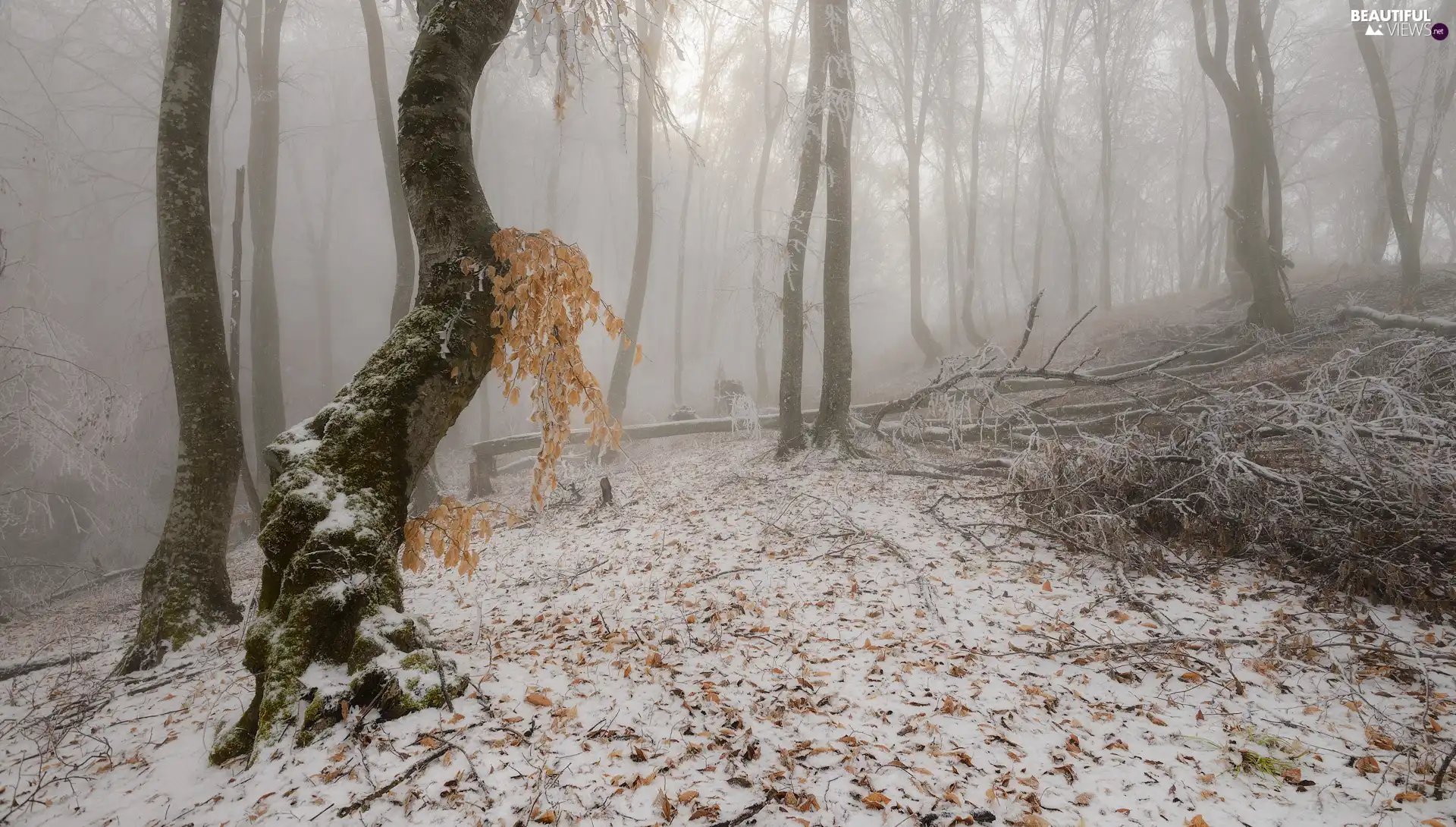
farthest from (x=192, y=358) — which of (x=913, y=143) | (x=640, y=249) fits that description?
(x=913, y=143)

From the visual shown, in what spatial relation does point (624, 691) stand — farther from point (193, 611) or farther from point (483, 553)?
point (483, 553)

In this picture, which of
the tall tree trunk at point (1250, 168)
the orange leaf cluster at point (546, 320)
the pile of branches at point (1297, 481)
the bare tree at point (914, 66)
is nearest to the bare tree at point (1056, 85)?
the bare tree at point (914, 66)

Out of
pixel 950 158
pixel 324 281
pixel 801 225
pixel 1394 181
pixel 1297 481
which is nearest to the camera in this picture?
pixel 1297 481

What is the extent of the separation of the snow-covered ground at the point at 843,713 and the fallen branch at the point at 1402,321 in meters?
5.72

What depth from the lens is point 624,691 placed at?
285 cm

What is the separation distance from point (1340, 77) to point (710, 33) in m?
23.1

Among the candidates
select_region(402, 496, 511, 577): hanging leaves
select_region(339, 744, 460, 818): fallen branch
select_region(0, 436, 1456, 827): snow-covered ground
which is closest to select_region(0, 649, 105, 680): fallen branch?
select_region(0, 436, 1456, 827): snow-covered ground

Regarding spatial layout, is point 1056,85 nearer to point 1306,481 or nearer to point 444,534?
point 1306,481

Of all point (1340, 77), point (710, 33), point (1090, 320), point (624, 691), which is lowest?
point (624, 691)

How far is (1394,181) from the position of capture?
427 inches

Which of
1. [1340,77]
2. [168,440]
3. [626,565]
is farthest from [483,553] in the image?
[1340,77]

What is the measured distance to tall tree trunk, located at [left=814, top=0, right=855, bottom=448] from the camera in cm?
789

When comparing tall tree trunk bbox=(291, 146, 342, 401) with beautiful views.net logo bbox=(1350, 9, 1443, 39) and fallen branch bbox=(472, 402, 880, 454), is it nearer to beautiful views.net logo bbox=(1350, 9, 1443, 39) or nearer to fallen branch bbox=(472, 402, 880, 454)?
fallen branch bbox=(472, 402, 880, 454)

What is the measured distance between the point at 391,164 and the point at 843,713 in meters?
10.1
